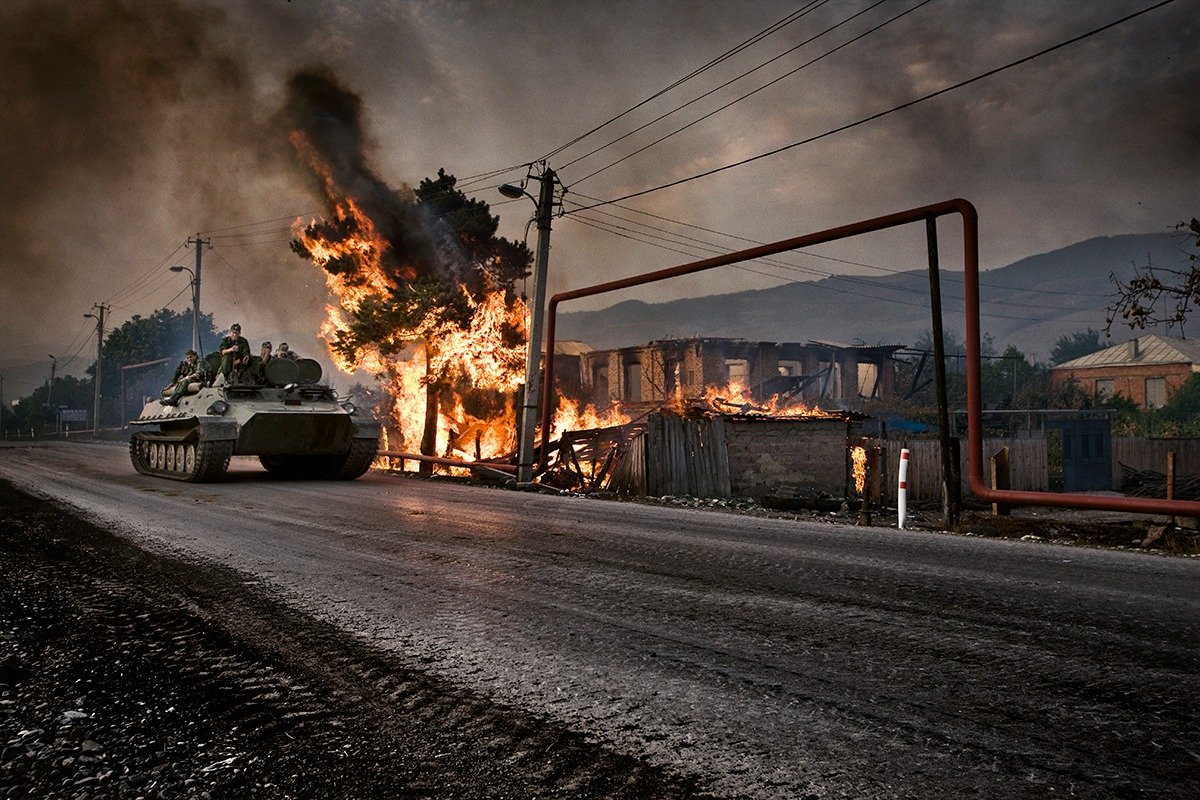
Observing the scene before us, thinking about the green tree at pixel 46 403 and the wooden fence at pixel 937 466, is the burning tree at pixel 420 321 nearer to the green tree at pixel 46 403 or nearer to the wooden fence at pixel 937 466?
the wooden fence at pixel 937 466

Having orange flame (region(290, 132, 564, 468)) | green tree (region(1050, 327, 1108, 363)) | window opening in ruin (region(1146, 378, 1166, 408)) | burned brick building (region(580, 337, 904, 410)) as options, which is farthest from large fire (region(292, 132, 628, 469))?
green tree (region(1050, 327, 1108, 363))

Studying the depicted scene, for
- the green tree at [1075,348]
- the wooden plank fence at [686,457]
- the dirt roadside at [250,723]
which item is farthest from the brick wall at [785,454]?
the green tree at [1075,348]

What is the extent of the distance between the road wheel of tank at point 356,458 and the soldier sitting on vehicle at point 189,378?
3303mm

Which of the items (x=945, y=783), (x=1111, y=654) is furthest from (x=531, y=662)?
(x=1111, y=654)

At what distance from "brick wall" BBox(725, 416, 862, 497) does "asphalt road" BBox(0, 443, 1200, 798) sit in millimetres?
9917

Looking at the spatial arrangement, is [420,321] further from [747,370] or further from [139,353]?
[139,353]

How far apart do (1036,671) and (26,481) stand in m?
14.6

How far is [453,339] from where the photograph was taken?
23219 millimetres

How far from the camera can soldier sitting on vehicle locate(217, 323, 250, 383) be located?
46.7 ft

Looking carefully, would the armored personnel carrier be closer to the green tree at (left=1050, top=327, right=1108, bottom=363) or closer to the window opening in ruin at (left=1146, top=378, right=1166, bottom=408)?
the window opening in ruin at (left=1146, top=378, right=1166, bottom=408)

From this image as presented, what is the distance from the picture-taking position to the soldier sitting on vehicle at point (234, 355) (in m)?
14.2

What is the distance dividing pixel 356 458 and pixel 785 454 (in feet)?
30.4

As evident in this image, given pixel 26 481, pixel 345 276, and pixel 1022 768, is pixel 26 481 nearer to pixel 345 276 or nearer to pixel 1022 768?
pixel 345 276

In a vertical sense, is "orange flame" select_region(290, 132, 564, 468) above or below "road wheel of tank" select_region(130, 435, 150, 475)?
above
